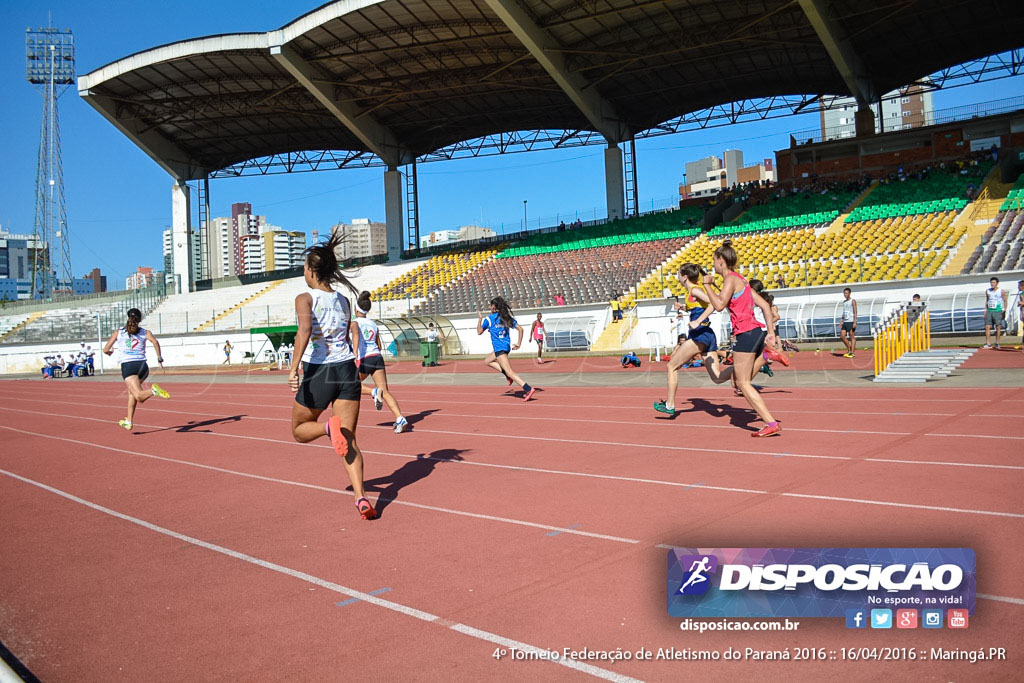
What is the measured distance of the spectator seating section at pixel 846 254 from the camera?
27.9 m

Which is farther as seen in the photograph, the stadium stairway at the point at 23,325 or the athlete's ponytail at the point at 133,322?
the stadium stairway at the point at 23,325

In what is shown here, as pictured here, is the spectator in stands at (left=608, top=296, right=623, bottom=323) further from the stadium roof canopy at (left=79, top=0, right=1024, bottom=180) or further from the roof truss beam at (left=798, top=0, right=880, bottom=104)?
the roof truss beam at (left=798, top=0, right=880, bottom=104)

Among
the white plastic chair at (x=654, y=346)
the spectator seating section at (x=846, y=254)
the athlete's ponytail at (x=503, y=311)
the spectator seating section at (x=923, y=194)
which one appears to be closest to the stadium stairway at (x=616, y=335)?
the white plastic chair at (x=654, y=346)

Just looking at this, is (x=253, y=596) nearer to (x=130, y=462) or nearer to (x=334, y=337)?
(x=334, y=337)

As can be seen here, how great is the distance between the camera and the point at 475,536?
17.8 feet

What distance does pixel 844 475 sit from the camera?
6605mm

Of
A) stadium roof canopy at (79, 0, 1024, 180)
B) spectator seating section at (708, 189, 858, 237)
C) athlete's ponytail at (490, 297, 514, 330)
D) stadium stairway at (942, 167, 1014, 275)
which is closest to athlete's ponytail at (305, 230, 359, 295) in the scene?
athlete's ponytail at (490, 297, 514, 330)

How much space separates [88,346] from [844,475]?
4880cm

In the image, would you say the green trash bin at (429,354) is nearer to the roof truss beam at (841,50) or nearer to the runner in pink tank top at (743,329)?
→ the roof truss beam at (841,50)

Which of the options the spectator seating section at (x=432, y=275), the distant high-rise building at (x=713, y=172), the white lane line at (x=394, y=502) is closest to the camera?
the white lane line at (x=394, y=502)

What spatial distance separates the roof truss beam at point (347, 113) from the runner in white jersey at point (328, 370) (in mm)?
36392

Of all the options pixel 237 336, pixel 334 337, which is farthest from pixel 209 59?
pixel 334 337

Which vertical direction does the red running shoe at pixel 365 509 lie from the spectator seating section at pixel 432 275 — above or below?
below

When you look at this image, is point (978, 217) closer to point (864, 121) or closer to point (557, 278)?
point (864, 121)
